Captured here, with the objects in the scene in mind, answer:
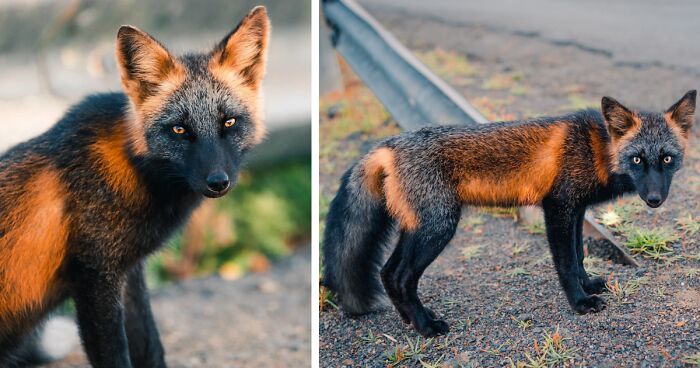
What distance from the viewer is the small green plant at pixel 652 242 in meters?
3.16

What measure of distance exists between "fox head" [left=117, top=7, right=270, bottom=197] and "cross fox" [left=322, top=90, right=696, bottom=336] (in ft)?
2.33

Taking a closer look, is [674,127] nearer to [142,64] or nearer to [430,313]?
[430,313]

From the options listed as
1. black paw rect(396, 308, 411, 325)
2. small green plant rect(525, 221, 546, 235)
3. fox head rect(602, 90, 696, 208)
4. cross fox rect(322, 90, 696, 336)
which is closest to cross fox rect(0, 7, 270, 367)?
cross fox rect(322, 90, 696, 336)

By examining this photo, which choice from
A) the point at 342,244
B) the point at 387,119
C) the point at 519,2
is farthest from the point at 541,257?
the point at 519,2

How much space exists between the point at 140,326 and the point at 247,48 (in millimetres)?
1767

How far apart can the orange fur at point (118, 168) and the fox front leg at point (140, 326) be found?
727 mm

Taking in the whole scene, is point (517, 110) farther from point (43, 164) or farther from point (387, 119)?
point (43, 164)

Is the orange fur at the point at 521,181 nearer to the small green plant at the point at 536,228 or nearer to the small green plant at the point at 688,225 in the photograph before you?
the small green plant at the point at 536,228

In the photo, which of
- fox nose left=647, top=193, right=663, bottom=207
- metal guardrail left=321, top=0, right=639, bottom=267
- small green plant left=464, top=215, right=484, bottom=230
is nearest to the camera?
fox nose left=647, top=193, right=663, bottom=207

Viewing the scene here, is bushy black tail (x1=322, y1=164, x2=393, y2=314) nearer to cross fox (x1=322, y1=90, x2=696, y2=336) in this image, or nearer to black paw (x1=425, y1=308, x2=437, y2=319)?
cross fox (x1=322, y1=90, x2=696, y2=336)

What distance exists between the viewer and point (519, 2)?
5.75 metres

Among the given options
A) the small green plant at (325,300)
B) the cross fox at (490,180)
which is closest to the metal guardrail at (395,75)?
the cross fox at (490,180)

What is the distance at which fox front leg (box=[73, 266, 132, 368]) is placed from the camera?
3.64 m

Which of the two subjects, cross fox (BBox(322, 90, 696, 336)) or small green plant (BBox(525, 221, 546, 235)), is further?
small green plant (BBox(525, 221, 546, 235))
